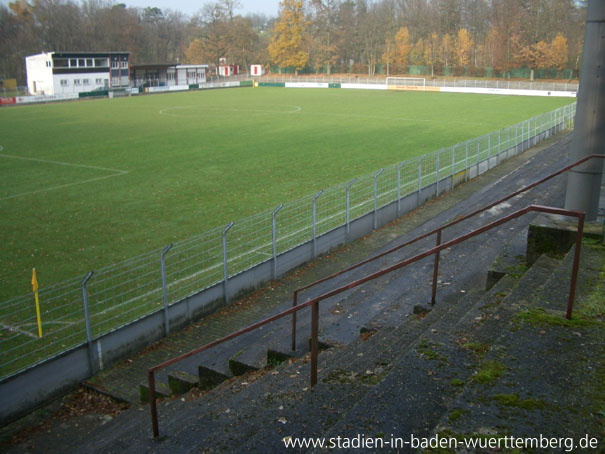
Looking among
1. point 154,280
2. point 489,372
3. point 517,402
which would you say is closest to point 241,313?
point 154,280

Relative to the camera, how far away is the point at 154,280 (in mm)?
11258

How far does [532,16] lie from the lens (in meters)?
86.8

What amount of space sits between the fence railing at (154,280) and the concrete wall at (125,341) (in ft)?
0.57

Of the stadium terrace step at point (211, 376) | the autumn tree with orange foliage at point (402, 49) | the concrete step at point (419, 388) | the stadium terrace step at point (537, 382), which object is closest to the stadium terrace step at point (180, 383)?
the stadium terrace step at point (211, 376)

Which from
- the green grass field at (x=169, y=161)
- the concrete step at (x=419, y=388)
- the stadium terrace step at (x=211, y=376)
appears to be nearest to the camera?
the concrete step at (x=419, y=388)

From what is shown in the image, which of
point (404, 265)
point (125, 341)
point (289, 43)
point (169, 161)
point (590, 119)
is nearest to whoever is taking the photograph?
point (404, 265)

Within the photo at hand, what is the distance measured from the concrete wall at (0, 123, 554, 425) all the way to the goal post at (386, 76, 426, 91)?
62.9 meters

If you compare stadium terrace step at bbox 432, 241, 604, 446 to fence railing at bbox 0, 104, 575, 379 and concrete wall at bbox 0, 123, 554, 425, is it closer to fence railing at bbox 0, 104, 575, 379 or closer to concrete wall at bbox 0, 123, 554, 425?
fence railing at bbox 0, 104, 575, 379

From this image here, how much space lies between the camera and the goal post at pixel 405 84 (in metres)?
74.2

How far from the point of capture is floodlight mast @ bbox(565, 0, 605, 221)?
8.64 metres

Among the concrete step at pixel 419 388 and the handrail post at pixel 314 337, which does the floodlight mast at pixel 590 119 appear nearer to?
the concrete step at pixel 419 388

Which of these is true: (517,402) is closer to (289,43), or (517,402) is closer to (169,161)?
(169,161)

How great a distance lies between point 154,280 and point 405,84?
236 feet

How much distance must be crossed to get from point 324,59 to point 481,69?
29.0 m
